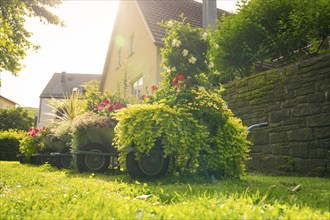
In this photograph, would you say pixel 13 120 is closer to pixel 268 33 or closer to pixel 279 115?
pixel 268 33

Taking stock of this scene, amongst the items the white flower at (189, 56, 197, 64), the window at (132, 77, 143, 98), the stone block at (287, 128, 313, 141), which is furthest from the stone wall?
the window at (132, 77, 143, 98)

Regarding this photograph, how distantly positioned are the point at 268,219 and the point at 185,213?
1.70 ft

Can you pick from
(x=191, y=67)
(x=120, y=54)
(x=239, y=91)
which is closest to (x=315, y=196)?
(x=191, y=67)

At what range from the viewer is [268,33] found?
7738mm

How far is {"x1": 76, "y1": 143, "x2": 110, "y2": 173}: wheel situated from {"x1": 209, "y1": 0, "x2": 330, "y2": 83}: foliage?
3.21m

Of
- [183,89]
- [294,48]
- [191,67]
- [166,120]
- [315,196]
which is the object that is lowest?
[315,196]

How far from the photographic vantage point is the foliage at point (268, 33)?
6.87 metres

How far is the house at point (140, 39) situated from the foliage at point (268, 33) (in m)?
4.52

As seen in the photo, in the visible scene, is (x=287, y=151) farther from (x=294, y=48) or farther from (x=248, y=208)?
(x=248, y=208)

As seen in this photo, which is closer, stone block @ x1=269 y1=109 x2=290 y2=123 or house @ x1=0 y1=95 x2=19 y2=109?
stone block @ x1=269 y1=109 x2=290 y2=123

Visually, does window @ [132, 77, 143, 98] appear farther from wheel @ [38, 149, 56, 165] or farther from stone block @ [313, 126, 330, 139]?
stone block @ [313, 126, 330, 139]

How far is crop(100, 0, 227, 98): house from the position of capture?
13070mm

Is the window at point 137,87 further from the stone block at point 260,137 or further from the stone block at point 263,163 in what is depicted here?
the stone block at point 263,163

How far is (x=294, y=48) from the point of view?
Result: 23.7 ft
